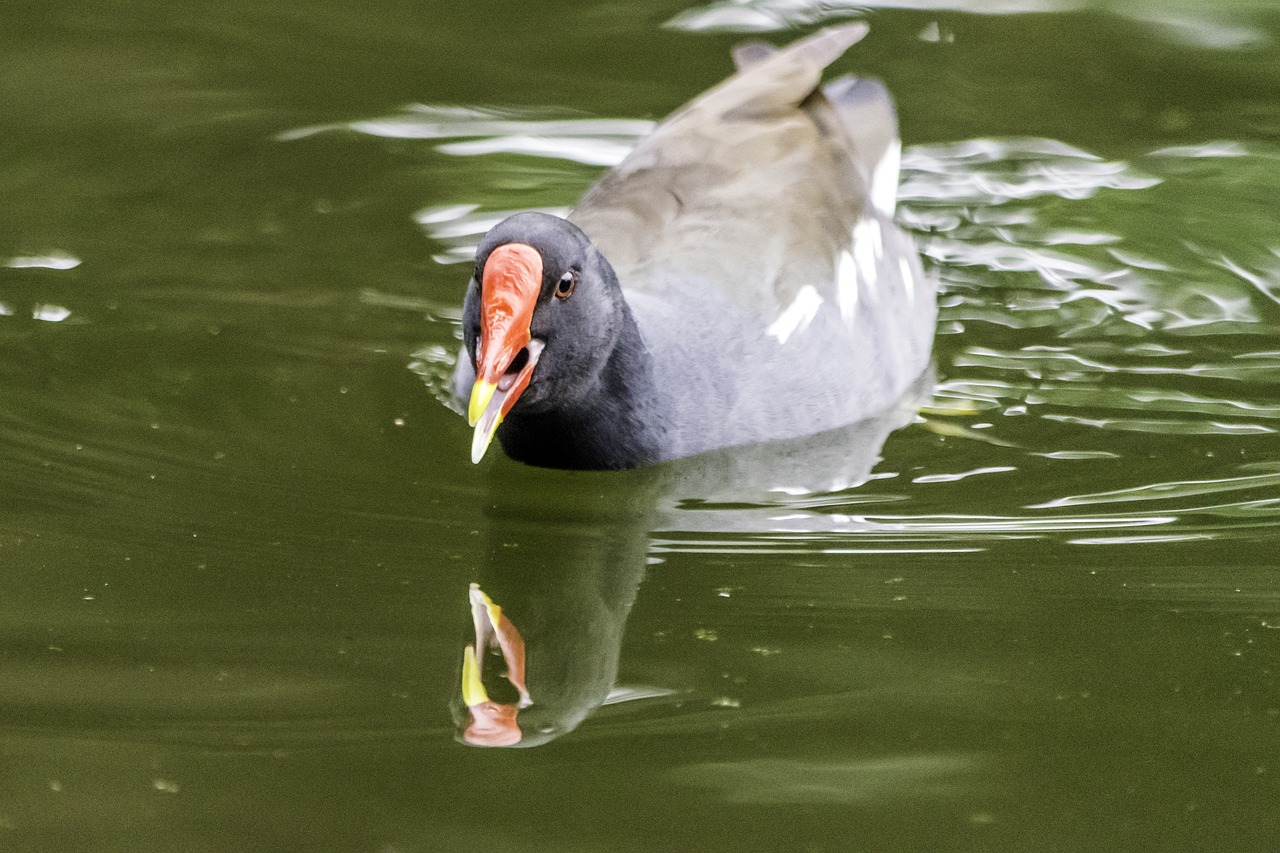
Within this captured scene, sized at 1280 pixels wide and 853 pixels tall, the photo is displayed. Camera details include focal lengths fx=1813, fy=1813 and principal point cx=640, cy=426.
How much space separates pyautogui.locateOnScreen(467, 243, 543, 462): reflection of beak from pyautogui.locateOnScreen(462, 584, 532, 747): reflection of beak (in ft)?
1.08

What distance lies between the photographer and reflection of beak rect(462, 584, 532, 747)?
3.05m

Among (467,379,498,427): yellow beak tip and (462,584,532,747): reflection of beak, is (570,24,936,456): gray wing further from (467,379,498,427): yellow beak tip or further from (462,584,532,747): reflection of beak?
(462,584,532,747): reflection of beak

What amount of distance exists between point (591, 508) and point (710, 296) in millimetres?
638

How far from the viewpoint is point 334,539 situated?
12.1 feet

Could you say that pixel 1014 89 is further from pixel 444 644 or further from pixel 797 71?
pixel 444 644

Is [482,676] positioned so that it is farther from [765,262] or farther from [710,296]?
[765,262]

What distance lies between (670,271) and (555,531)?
80 centimetres

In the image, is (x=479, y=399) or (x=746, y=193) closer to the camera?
(x=479, y=399)

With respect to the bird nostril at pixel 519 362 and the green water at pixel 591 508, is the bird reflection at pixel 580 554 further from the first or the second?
the bird nostril at pixel 519 362

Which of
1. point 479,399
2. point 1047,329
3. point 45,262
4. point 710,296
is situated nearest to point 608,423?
point 710,296

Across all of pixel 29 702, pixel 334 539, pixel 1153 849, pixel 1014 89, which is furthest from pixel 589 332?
pixel 1014 89

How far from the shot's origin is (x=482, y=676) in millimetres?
3252

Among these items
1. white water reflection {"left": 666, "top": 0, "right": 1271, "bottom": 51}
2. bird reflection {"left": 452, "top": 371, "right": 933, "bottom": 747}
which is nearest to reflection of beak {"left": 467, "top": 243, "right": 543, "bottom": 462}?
bird reflection {"left": 452, "top": 371, "right": 933, "bottom": 747}

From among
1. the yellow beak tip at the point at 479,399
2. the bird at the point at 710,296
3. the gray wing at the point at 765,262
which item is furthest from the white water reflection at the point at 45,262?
the yellow beak tip at the point at 479,399
